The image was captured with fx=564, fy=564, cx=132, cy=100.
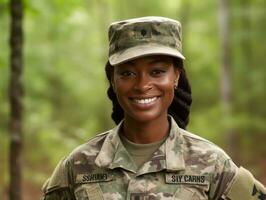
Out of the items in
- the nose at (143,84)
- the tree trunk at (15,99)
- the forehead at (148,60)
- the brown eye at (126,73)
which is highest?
the forehead at (148,60)

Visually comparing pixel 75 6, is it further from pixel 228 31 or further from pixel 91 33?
pixel 91 33

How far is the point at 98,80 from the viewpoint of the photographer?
55.0 ft

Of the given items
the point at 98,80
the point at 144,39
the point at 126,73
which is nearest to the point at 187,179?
the point at 126,73

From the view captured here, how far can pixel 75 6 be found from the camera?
5.93 metres

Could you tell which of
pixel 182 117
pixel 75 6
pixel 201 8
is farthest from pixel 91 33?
pixel 182 117

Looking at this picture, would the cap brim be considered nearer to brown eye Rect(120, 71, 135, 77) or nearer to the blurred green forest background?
brown eye Rect(120, 71, 135, 77)

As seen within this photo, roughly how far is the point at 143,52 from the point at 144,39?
92 millimetres

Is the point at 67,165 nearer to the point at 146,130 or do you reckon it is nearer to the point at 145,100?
the point at 146,130

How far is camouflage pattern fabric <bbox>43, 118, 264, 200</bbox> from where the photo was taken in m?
2.50

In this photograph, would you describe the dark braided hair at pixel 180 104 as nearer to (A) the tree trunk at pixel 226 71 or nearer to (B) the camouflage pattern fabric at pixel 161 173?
(B) the camouflage pattern fabric at pixel 161 173

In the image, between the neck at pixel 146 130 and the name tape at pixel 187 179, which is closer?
the name tape at pixel 187 179

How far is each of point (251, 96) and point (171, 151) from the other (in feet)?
48.1

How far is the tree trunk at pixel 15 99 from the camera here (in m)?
4.79

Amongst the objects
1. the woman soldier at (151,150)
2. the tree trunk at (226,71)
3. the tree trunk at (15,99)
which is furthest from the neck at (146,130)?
the tree trunk at (226,71)
